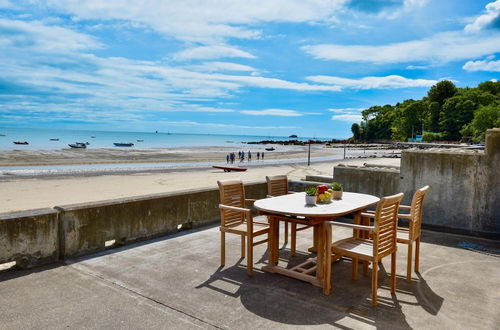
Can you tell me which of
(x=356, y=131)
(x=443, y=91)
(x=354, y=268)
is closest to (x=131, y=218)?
(x=354, y=268)

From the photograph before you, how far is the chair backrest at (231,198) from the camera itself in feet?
15.8

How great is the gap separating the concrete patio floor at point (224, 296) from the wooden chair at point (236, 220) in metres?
0.30

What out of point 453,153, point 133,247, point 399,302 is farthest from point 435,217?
point 133,247

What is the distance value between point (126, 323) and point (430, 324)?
2.67 metres

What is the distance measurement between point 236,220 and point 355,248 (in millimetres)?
1720

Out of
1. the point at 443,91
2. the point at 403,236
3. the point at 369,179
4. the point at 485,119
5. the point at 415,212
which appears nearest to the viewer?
the point at 415,212

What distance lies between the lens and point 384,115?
431 ft

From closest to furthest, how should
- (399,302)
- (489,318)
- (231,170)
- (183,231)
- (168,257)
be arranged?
(489,318) < (399,302) < (168,257) < (183,231) < (231,170)

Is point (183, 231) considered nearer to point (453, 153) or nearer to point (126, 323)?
point (126, 323)

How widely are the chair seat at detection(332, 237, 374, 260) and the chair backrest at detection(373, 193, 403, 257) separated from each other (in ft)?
0.38

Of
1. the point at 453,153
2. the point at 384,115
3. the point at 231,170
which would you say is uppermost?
the point at 384,115

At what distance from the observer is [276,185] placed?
19.6 ft

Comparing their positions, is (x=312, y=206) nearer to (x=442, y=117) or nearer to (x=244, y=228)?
(x=244, y=228)

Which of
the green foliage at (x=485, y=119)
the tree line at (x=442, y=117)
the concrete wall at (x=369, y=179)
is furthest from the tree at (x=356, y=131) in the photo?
the concrete wall at (x=369, y=179)
